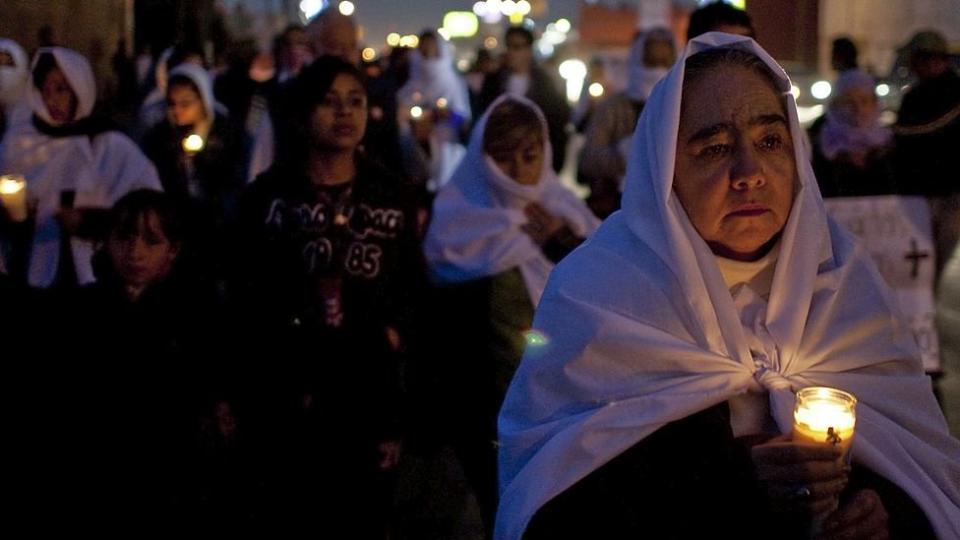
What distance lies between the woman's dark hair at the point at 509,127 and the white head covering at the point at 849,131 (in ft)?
7.23

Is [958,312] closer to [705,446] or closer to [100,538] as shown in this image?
[100,538]

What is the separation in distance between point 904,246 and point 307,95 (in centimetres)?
307

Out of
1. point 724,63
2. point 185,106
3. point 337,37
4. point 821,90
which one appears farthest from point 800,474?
point 821,90

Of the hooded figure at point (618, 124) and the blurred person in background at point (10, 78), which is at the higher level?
the blurred person in background at point (10, 78)

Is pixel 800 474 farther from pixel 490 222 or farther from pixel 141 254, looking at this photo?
pixel 141 254

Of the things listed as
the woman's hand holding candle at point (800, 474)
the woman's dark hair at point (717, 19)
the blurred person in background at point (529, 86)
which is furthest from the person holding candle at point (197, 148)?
the woman's hand holding candle at point (800, 474)

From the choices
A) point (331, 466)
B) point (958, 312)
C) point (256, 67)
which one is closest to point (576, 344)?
point (331, 466)

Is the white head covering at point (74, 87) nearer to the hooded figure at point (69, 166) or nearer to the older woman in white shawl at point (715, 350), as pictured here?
the hooded figure at point (69, 166)

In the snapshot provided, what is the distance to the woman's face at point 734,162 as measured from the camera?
2369 mm

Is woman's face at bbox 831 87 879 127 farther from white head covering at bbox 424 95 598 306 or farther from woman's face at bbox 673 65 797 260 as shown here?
woman's face at bbox 673 65 797 260

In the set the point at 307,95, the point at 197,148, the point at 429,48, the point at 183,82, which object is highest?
the point at 429,48

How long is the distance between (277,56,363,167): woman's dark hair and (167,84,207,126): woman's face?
3.09 m

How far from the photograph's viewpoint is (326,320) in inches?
182

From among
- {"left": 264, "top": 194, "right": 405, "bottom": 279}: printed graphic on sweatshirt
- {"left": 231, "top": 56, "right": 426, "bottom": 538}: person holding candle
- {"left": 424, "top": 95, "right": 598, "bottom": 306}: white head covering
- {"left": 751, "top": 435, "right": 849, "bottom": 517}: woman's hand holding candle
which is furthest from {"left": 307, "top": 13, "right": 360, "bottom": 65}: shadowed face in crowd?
{"left": 751, "top": 435, "right": 849, "bottom": 517}: woman's hand holding candle
